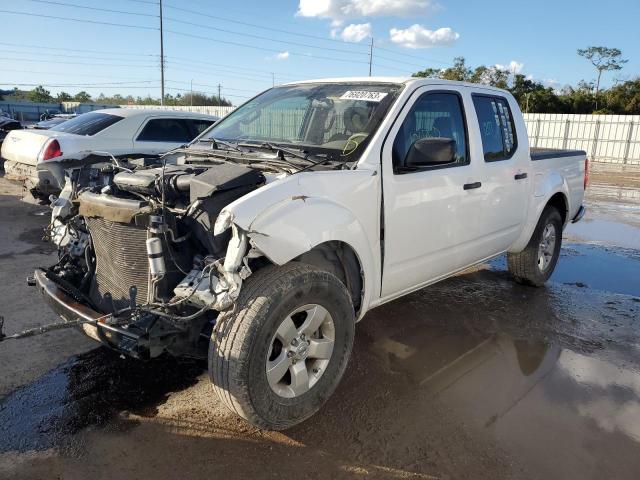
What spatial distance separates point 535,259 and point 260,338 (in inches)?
157

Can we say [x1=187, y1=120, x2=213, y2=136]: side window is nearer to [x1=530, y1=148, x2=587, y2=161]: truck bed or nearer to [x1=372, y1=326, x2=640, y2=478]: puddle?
[x1=530, y1=148, x2=587, y2=161]: truck bed

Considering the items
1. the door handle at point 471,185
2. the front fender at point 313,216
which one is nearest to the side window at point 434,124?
the door handle at point 471,185

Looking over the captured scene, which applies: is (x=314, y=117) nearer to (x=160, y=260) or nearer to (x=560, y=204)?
Result: (x=160, y=260)

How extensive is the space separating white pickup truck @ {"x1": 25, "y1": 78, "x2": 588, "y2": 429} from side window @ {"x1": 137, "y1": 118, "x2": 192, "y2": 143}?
451 centimetres

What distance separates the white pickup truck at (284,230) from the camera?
2.66 m

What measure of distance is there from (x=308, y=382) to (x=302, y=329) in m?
0.34

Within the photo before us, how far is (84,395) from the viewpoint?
10.9 ft

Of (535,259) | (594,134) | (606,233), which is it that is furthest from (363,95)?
(594,134)

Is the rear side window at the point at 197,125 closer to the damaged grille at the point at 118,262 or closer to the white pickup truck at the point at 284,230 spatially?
the white pickup truck at the point at 284,230

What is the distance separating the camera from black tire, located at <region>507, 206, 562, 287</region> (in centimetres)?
561

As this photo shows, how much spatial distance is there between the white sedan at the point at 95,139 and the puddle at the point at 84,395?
4544 millimetres

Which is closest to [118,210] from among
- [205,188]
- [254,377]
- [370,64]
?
[205,188]

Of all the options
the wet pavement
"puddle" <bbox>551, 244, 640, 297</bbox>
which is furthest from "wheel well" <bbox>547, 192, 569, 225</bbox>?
the wet pavement

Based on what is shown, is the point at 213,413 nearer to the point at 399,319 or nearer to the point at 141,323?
the point at 141,323
